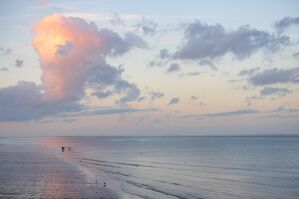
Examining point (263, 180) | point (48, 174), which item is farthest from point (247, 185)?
point (48, 174)

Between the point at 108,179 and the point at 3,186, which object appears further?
the point at 108,179

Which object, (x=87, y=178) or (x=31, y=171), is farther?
(x=31, y=171)

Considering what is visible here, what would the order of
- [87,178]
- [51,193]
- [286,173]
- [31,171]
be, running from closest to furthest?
[51,193] → [87,178] → [31,171] → [286,173]

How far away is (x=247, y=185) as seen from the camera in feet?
167

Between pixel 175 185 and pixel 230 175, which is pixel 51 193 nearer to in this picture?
pixel 175 185

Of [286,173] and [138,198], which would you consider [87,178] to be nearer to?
[138,198]

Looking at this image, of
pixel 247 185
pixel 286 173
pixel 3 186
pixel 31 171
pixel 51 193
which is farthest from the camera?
pixel 286 173

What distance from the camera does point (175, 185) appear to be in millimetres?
51062

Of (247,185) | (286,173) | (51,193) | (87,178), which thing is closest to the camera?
(51,193)

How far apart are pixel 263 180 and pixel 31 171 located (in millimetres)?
34585

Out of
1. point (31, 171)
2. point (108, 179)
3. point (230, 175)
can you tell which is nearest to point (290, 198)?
point (230, 175)

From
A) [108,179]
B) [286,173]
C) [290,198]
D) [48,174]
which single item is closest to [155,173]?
[108,179]

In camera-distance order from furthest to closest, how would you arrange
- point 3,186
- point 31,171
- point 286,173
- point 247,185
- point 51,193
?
point 286,173 < point 31,171 < point 247,185 < point 3,186 < point 51,193

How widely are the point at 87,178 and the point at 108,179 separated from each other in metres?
2.92
